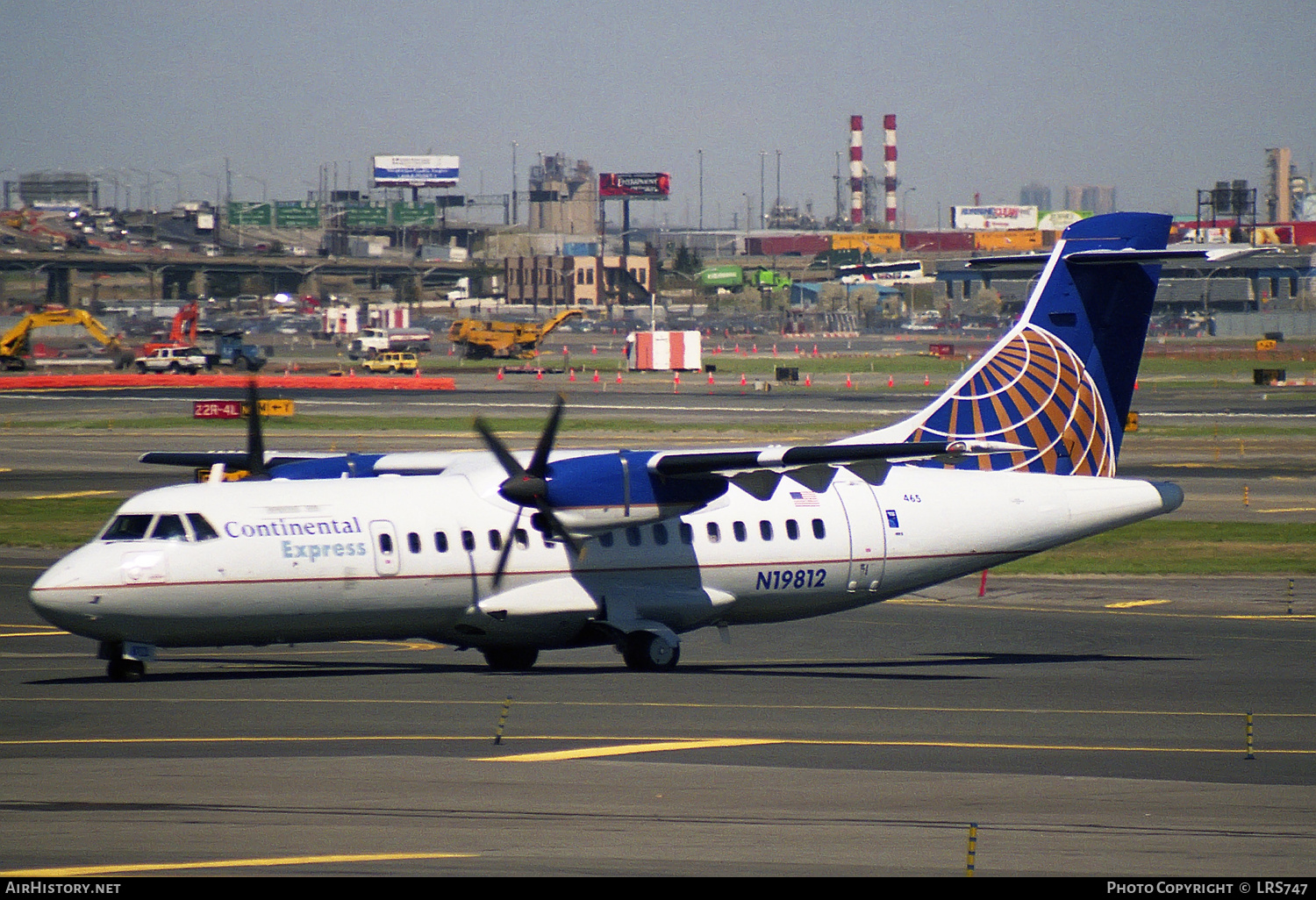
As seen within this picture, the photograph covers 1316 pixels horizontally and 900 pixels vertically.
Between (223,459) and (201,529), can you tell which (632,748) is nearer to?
(201,529)

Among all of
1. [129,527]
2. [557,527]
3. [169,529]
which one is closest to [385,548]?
[557,527]

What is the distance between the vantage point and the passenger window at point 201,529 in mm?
20625

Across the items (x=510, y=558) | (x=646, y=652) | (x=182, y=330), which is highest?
(x=182, y=330)

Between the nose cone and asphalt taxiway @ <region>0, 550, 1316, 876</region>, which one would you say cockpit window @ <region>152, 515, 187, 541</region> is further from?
the nose cone

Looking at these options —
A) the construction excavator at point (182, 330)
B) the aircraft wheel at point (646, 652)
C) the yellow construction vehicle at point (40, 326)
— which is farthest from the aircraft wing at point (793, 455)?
the construction excavator at point (182, 330)

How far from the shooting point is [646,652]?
2322 cm

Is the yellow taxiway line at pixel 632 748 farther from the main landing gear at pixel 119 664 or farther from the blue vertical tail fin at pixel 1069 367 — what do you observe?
the blue vertical tail fin at pixel 1069 367

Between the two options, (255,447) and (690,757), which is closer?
(690,757)

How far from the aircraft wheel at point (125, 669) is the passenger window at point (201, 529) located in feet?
6.70

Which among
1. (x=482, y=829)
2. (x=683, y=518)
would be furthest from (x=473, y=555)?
(x=482, y=829)

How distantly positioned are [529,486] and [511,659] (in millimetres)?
3652

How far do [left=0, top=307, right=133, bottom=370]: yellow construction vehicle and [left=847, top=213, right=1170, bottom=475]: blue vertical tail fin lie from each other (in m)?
90.5

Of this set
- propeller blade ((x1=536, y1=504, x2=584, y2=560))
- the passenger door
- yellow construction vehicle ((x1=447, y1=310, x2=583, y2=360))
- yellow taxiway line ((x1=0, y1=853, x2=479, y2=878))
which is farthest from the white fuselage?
yellow construction vehicle ((x1=447, y1=310, x2=583, y2=360))
